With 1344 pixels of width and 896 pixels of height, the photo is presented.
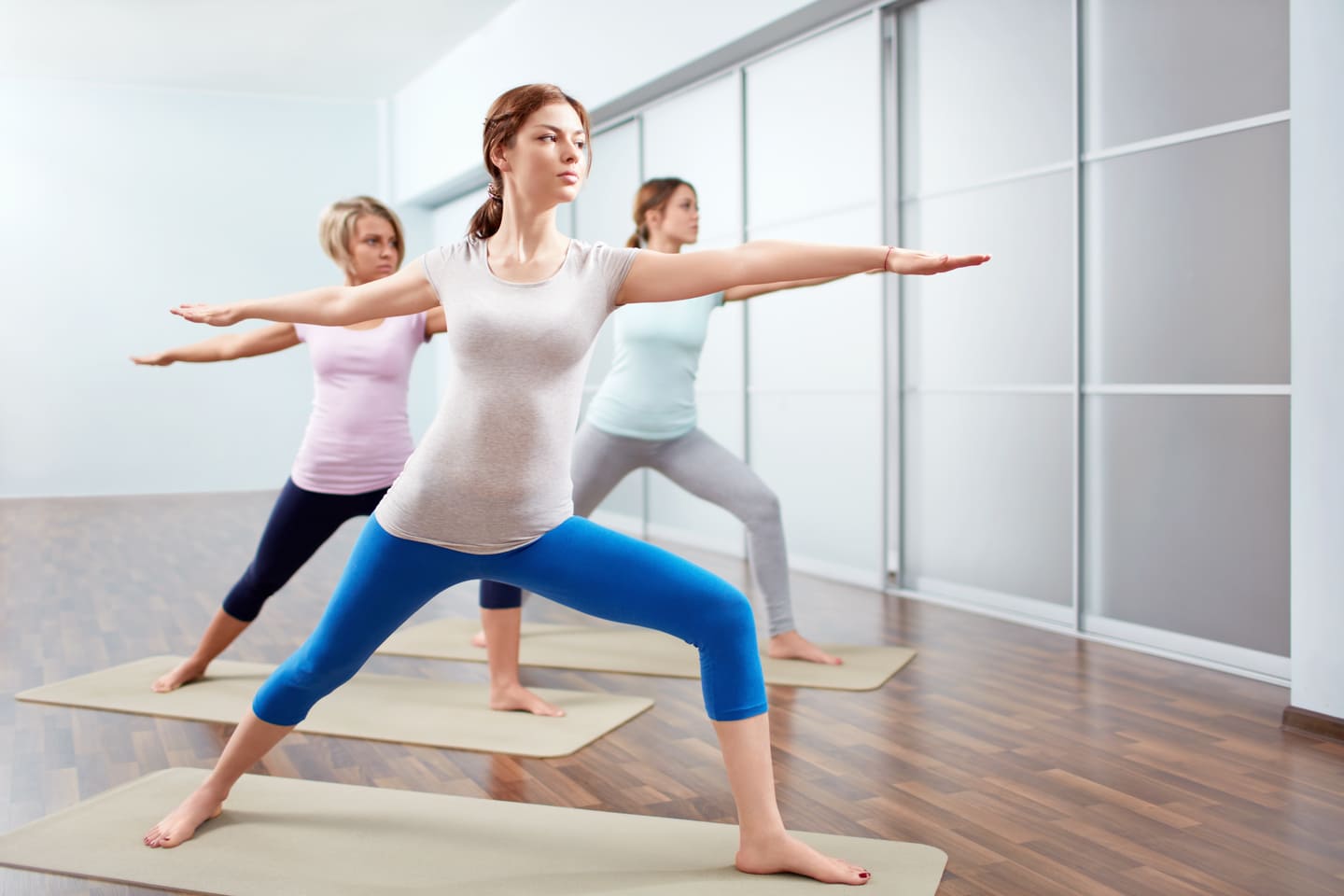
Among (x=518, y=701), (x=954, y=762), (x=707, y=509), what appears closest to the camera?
(x=954, y=762)

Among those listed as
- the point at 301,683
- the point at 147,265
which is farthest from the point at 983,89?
the point at 147,265

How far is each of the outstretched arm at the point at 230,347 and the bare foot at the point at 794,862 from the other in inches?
58.2

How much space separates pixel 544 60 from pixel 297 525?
4.75 m

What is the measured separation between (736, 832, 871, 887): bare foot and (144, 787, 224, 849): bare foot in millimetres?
950

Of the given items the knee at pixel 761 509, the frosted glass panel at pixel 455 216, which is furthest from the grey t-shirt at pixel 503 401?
the frosted glass panel at pixel 455 216

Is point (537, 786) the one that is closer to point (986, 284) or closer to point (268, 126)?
point (986, 284)

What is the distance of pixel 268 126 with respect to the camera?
32.2ft

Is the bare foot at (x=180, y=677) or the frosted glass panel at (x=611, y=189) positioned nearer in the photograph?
the bare foot at (x=180, y=677)

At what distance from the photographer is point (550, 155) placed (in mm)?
1801

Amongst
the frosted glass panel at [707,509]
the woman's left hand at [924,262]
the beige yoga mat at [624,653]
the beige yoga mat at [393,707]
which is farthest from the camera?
the frosted glass panel at [707,509]

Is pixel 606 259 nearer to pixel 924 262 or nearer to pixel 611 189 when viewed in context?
pixel 924 262

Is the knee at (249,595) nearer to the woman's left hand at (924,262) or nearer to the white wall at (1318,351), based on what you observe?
the woman's left hand at (924,262)

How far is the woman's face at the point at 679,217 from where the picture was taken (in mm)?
3342

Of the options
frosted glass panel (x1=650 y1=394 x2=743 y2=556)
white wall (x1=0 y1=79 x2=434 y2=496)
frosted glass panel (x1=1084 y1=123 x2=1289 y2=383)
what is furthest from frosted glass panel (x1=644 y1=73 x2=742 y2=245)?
white wall (x1=0 y1=79 x2=434 y2=496)
